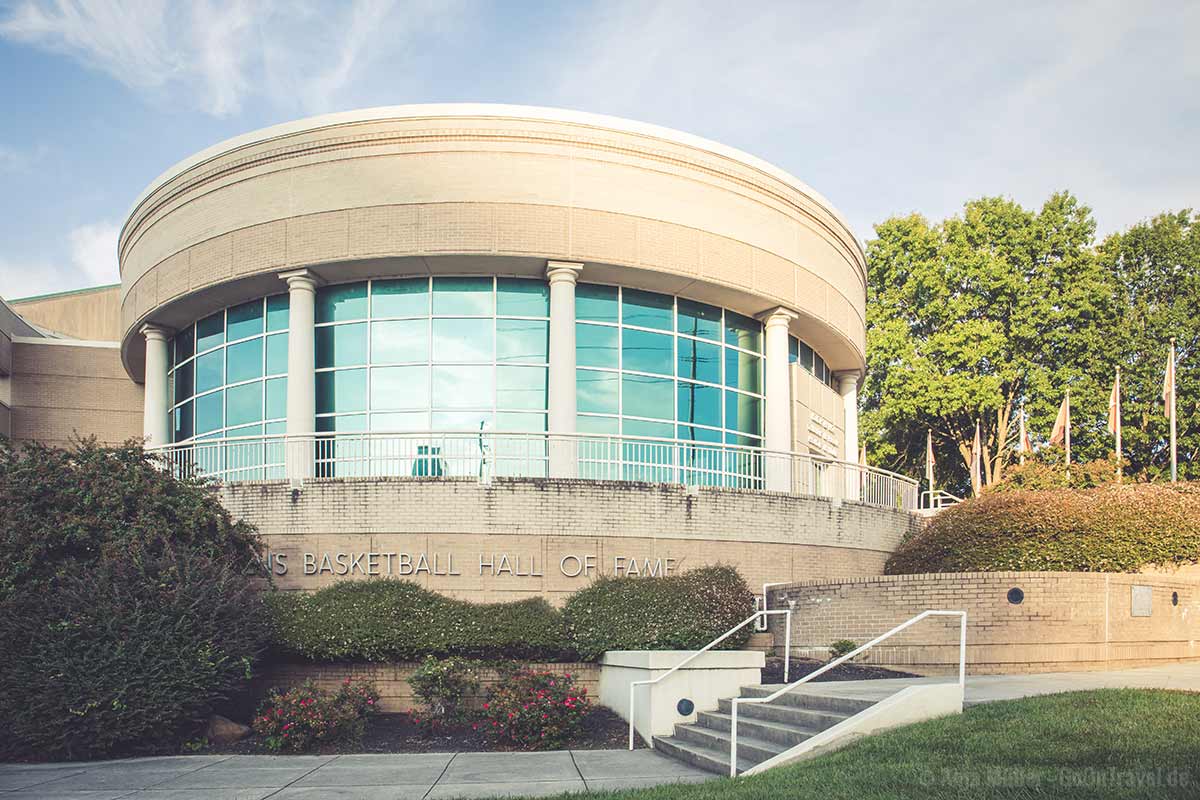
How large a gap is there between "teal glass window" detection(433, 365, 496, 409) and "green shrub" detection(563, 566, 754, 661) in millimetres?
6763

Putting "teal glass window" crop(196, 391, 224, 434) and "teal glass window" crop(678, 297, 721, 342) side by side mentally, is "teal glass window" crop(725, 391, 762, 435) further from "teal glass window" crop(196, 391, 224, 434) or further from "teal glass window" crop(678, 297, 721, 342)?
"teal glass window" crop(196, 391, 224, 434)

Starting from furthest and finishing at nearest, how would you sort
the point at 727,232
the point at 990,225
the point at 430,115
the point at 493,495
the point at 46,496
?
the point at 990,225 → the point at 727,232 → the point at 430,115 → the point at 493,495 → the point at 46,496

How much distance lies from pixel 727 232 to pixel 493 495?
9.13 meters

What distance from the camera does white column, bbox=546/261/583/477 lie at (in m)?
22.2

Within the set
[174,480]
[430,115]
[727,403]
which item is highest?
[430,115]

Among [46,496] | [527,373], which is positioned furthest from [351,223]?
[46,496]

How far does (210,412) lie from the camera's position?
26.1m

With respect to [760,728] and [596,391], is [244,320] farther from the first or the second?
[760,728]

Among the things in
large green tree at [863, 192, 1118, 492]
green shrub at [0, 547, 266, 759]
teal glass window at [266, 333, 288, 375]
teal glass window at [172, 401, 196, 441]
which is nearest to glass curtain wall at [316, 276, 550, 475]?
teal glass window at [266, 333, 288, 375]

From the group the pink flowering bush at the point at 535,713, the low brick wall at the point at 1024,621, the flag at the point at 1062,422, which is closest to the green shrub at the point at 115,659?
the pink flowering bush at the point at 535,713

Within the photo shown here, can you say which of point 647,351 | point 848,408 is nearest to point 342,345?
point 647,351

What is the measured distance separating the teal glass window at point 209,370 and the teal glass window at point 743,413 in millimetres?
11846

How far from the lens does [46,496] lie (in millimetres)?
15500

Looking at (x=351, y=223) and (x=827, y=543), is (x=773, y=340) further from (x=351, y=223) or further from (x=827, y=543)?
(x=351, y=223)
